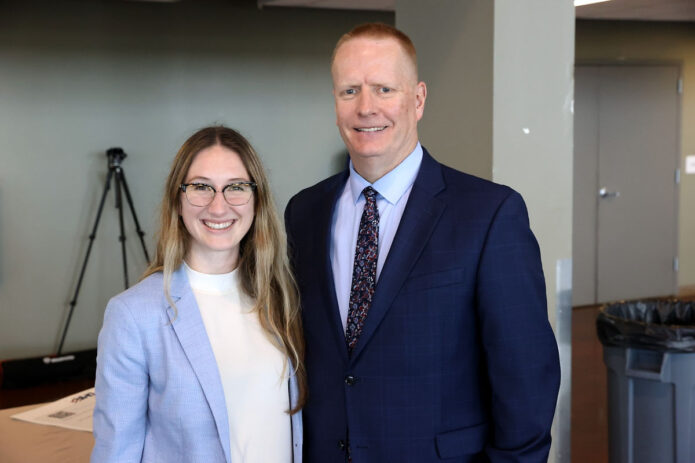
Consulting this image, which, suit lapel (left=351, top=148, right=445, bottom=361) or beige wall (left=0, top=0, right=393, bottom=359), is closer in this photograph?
suit lapel (left=351, top=148, right=445, bottom=361)

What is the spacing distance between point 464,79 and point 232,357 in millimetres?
1764

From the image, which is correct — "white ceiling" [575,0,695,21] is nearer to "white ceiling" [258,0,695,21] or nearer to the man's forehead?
"white ceiling" [258,0,695,21]

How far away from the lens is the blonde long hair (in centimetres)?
175

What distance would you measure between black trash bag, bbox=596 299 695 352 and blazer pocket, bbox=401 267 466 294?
74.7 inches

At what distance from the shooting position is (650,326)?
10.7ft

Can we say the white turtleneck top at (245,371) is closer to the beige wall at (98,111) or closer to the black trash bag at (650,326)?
the black trash bag at (650,326)

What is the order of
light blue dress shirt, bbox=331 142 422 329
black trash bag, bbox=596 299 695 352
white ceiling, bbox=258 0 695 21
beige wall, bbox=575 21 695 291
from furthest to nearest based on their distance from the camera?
1. beige wall, bbox=575 21 695 291
2. white ceiling, bbox=258 0 695 21
3. black trash bag, bbox=596 299 695 352
4. light blue dress shirt, bbox=331 142 422 329

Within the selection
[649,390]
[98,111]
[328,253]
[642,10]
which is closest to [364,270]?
[328,253]

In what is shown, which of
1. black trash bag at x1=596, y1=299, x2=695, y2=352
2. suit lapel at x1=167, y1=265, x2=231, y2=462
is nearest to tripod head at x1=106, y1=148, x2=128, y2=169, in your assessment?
black trash bag at x1=596, y1=299, x2=695, y2=352

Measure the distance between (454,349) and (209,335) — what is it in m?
0.56

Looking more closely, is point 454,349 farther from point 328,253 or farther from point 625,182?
point 625,182

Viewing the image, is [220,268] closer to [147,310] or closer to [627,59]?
[147,310]

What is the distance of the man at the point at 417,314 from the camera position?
5.52 ft

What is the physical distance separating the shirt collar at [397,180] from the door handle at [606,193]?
680cm
